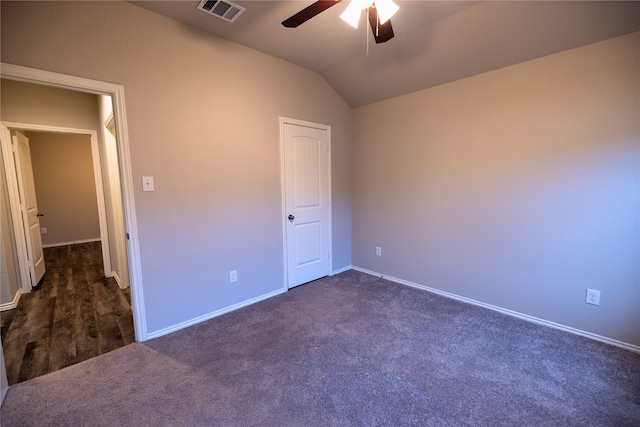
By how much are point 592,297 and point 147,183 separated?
12.4 ft

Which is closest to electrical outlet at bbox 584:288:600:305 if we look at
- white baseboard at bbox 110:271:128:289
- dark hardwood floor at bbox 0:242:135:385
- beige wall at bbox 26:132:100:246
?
dark hardwood floor at bbox 0:242:135:385

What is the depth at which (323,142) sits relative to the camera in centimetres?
351

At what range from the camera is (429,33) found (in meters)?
2.41

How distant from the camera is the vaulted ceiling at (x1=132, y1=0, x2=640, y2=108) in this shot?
1.95 meters

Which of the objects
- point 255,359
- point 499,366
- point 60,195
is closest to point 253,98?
point 255,359

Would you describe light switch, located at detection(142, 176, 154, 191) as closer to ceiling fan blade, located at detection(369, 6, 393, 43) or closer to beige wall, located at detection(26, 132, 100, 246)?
ceiling fan blade, located at detection(369, 6, 393, 43)

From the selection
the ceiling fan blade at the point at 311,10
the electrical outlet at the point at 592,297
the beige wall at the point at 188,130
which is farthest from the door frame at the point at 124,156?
the electrical outlet at the point at 592,297

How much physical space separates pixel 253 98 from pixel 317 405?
2.71 m

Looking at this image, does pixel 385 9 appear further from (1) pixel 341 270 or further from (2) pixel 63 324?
(2) pixel 63 324

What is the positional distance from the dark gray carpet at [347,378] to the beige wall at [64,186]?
220 inches

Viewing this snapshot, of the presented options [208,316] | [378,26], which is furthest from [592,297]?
[208,316]

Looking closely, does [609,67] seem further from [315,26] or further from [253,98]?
[253,98]

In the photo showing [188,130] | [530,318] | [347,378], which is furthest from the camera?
[530,318]

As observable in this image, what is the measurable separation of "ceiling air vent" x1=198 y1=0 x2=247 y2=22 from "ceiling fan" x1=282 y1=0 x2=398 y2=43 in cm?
64
